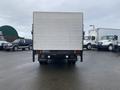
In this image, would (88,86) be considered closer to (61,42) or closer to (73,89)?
(73,89)

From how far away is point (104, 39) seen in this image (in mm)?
34188

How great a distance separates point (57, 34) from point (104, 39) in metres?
21.7

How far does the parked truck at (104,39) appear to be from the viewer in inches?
1298

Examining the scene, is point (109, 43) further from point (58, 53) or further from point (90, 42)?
point (58, 53)

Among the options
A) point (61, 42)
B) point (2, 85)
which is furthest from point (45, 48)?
point (2, 85)

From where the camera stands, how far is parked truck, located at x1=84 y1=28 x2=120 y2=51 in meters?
33.0

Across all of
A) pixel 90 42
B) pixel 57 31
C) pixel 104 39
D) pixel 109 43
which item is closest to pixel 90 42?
pixel 90 42

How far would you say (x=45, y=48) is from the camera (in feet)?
44.5

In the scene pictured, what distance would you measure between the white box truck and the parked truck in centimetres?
1968

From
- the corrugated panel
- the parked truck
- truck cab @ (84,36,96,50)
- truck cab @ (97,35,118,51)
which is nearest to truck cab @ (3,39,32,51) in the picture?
truck cab @ (84,36,96,50)

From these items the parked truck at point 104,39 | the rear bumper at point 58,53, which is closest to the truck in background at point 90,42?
the parked truck at point 104,39

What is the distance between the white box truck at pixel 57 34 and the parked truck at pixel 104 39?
19.7m

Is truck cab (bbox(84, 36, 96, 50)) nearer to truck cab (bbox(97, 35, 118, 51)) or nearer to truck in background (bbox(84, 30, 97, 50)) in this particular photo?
truck in background (bbox(84, 30, 97, 50))

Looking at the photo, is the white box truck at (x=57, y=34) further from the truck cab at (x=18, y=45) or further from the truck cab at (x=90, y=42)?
the truck cab at (x=90, y=42)
